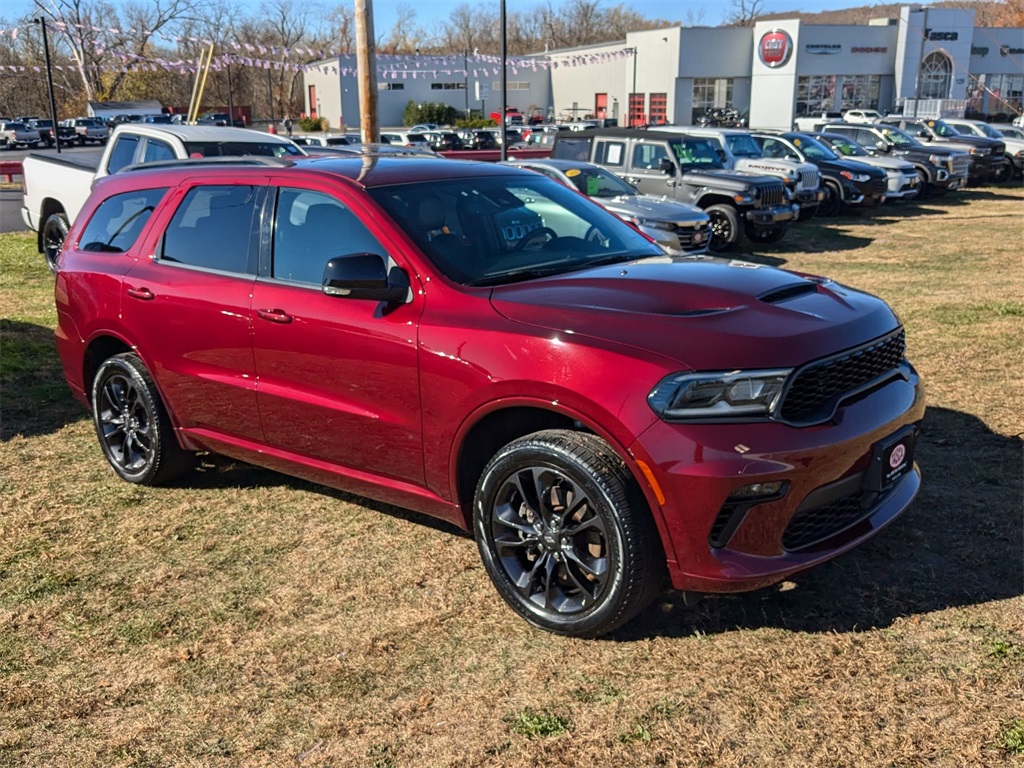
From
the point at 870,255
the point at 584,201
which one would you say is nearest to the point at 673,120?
the point at 870,255

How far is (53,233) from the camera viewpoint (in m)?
A: 12.0

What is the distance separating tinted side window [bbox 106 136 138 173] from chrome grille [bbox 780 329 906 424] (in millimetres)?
9596

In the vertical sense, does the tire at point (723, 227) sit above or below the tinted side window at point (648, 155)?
below

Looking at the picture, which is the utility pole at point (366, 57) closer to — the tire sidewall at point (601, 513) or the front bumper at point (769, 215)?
the front bumper at point (769, 215)

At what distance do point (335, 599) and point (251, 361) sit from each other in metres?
1.23

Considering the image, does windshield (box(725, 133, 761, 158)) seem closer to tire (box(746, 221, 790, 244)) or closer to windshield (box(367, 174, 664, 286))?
tire (box(746, 221, 790, 244))

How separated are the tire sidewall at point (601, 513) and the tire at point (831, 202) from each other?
55.9ft

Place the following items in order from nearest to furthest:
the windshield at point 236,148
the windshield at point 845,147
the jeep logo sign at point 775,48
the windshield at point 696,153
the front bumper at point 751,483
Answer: the front bumper at point 751,483 → the windshield at point 236,148 → the windshield at point 696,153 → the windshield at point 845,147 → the jeep logo sign at point 775,48

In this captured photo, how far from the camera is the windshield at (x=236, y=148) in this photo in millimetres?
10719

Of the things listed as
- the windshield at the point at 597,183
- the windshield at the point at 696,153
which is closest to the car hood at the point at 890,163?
the windshield at the point at 696,153

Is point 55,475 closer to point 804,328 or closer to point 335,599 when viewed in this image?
point 335,599

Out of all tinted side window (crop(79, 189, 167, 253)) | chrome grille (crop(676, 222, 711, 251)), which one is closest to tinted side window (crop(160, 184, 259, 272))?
tinted side window (crop(79, 189, 167, 253))

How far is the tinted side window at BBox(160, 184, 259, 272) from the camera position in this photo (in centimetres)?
468

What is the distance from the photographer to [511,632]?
3.76 m
